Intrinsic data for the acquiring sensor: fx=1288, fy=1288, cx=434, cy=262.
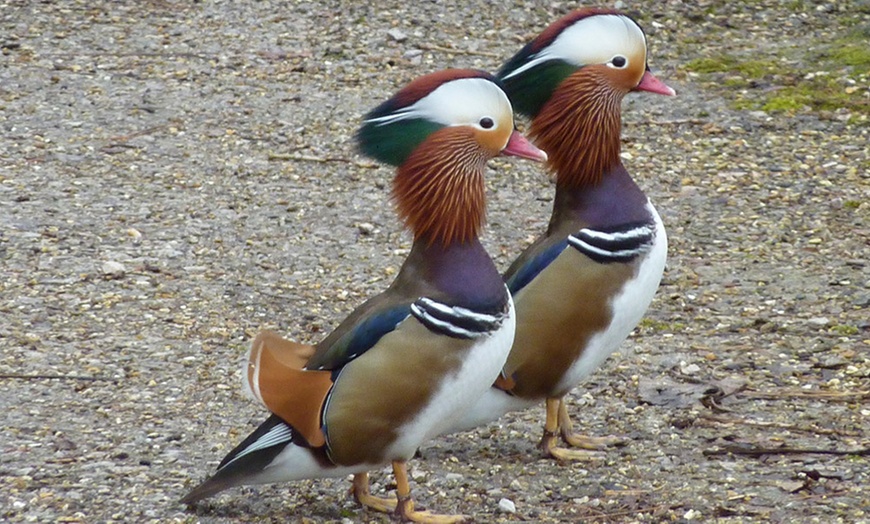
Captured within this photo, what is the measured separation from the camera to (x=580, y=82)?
4.02 meters

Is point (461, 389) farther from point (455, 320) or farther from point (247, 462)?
point (247, 462)

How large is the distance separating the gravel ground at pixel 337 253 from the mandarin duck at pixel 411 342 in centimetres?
28

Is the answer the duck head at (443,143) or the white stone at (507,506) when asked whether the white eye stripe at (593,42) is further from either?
the white stone at (507,506)

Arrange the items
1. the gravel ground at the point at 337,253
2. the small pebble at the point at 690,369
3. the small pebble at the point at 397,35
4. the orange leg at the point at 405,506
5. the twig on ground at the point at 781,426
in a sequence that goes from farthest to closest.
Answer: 1. the small pebble at the point at 397,35
2. the small pebble at the point at 690,369
3. the twig on ground at the point at 781,426
4. the gravel ground at the point at 337,253
5. the orange leg at the point at 405,506

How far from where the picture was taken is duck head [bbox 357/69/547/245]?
346 cm

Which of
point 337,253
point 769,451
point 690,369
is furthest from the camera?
point 337,253

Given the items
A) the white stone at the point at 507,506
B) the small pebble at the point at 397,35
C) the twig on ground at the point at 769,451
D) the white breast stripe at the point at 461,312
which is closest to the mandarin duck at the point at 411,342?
the white breast stripe at the point at 461,312

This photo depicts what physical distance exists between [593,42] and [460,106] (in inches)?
27.7

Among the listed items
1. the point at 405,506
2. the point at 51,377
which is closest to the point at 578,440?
the point at 405,506

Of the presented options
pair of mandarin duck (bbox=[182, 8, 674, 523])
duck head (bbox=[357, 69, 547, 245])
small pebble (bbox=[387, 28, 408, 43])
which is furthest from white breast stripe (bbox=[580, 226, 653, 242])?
small pebble (bbox=[387, 28, 408, 43])

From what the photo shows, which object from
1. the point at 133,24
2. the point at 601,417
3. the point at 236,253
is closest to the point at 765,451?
the point at 601,417

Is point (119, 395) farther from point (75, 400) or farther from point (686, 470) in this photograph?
point (686, 470)

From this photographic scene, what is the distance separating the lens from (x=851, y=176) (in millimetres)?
6359

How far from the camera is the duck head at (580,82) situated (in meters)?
3.97
